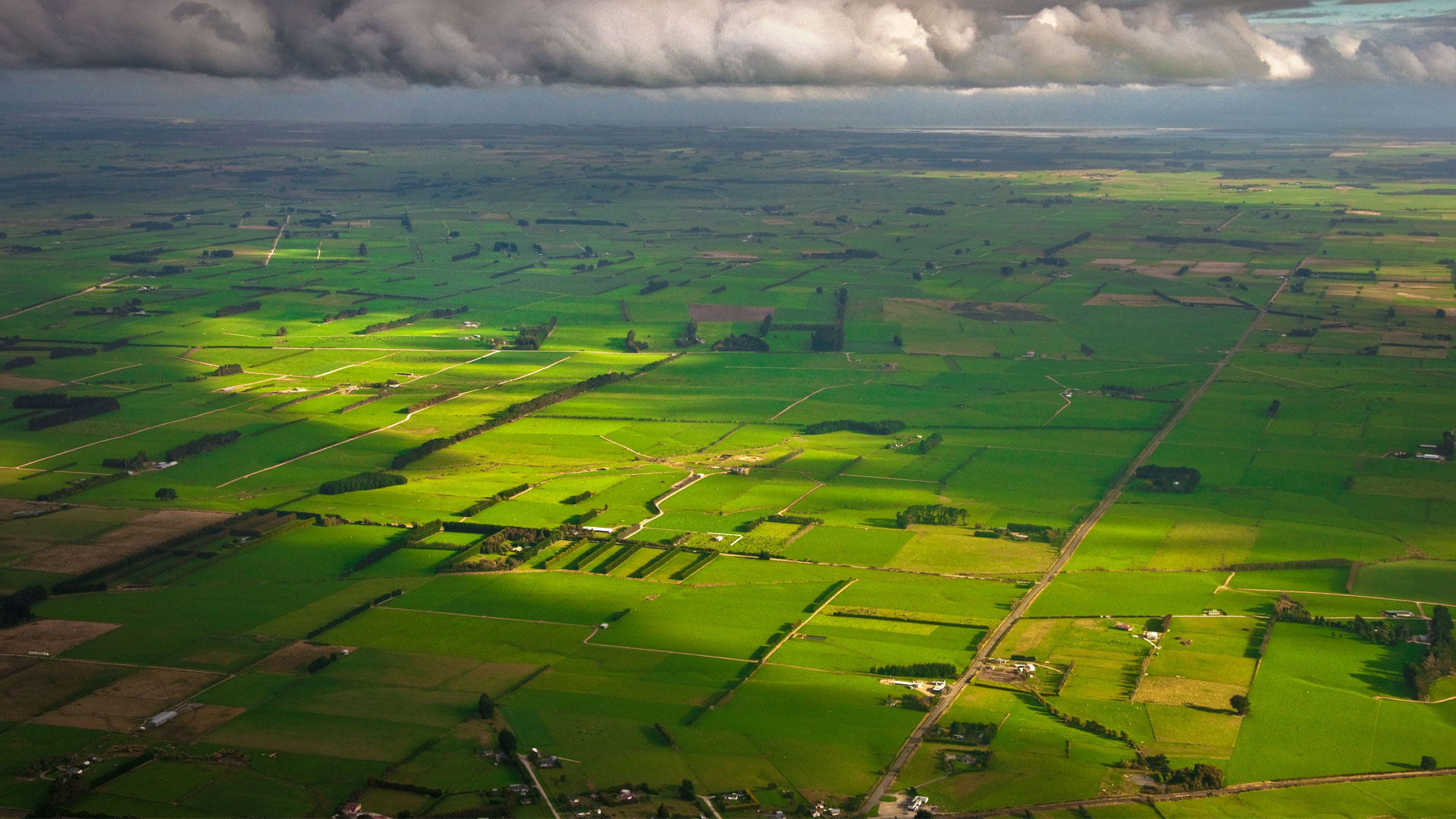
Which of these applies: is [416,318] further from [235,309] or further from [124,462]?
[124,462]

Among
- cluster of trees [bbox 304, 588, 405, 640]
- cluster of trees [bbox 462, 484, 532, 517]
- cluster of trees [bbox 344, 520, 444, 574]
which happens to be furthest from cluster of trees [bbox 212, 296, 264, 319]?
cluster of trees [bbox 304, 588, 405, 640]

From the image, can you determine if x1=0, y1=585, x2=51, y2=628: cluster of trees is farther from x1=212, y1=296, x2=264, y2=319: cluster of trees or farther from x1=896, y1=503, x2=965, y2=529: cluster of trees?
x1=212, y1=296, x2=264, y2=319: cluster of trees

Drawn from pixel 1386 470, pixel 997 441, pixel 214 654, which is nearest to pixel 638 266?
pixel 997 441

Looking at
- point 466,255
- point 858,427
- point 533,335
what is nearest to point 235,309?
point 533,335

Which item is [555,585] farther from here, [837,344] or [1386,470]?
[837,344]

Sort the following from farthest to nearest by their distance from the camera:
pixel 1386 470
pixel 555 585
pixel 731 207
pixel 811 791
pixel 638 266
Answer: pixel 731 207
pixel 638 266
pixel 1386 470
pixel 555 585
pixel 811 791

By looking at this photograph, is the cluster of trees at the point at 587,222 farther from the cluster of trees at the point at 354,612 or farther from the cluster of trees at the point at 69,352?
the cluster of trees at the point at 354,612
